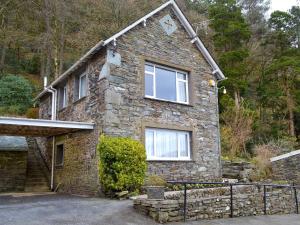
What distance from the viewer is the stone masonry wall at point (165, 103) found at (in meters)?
12.1

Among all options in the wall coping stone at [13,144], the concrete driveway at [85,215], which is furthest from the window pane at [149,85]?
the wall coping stone at [13,144]

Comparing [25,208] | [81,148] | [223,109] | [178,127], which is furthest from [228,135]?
[25,208]

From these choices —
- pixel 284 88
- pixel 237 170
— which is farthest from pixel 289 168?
pixel 284 88

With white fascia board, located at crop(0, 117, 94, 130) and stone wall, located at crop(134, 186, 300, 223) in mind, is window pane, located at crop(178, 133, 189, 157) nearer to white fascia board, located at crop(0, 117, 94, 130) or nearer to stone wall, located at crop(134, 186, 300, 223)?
stone wall, located at crop(134, 186, 300, 223)

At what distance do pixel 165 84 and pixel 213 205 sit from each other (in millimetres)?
6362

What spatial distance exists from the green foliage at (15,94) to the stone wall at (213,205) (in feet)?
55.8

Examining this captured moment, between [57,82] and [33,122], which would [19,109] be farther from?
[33,122]

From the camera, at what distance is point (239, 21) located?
2869cm

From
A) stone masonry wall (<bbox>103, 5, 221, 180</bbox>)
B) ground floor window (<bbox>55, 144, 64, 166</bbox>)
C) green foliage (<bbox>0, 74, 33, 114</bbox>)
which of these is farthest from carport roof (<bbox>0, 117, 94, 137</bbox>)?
green foliage (<bbox>0, 74, 33, 114</bbox>)

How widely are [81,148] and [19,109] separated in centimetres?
1204

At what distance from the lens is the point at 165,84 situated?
45.8 feet

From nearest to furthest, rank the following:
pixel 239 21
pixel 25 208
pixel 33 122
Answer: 1. pixel 25 208
2. pixel 33 122
3. pixel 239 21

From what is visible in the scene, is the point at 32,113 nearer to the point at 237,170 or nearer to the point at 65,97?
the point at 65,97

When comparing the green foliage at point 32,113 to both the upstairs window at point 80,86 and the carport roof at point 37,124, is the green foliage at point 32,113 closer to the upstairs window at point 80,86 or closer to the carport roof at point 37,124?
the upstairs window at point 80,86
